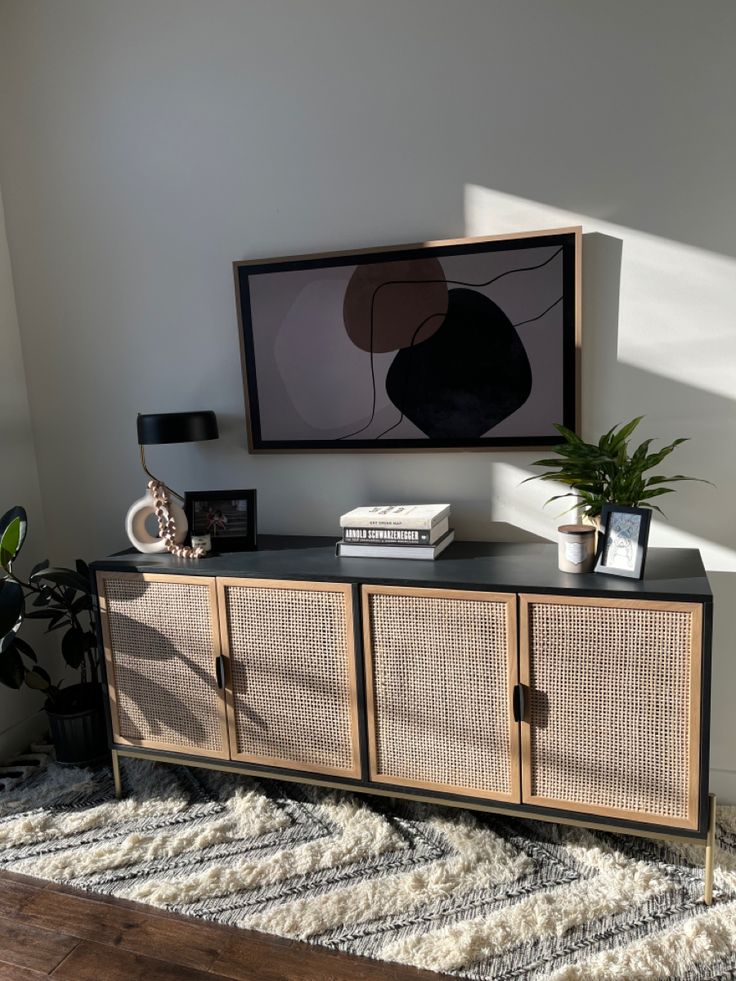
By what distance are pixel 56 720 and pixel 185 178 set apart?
201 cm

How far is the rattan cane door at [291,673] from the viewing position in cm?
237

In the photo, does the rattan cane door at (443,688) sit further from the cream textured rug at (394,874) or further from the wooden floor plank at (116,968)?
the wooden floor plank at (116,968)

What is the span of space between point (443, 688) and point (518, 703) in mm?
218

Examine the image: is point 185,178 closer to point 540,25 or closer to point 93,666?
point 540,25

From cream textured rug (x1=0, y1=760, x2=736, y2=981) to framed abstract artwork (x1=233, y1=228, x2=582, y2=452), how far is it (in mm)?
1205

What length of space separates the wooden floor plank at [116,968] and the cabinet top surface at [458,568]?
1027 mm

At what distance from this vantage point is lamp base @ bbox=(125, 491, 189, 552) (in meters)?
2.68

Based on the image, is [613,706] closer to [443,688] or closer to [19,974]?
[443,688]

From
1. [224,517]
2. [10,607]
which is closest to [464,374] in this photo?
[224,517]

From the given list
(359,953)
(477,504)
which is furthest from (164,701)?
(477,504)

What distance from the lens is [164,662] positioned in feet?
8.52

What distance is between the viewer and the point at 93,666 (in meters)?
3.02

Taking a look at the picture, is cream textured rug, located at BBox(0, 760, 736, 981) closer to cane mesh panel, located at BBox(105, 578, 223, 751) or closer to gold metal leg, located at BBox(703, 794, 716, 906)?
gold metal leg, located at BBox(703, 794, 716, 906)

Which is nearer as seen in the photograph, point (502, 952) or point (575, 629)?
point (502, 952)
